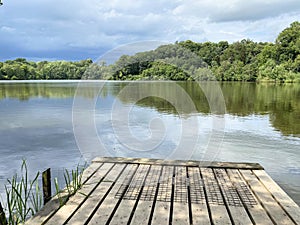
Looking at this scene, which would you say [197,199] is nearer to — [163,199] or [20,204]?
[163,199]

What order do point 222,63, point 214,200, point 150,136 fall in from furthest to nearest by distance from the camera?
point 222,63 → point 150,136 → point 214,200

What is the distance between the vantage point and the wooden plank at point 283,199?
7.68 feet

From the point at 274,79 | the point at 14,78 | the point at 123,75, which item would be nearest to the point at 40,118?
the point at 123,75

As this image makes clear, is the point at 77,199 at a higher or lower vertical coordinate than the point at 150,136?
higher

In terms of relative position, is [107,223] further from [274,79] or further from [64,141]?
Answer: [274,79]

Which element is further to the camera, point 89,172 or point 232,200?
point 89,172

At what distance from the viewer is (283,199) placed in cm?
264

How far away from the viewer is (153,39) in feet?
11.5

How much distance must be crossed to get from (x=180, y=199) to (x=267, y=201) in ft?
2.75

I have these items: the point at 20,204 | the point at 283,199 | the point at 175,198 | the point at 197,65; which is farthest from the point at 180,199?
the point at 197,65

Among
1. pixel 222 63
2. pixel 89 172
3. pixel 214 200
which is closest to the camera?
pixel 214 200

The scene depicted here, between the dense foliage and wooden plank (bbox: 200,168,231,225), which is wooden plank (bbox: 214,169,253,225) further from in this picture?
the dense foliage

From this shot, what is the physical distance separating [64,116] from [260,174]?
8.60 metres

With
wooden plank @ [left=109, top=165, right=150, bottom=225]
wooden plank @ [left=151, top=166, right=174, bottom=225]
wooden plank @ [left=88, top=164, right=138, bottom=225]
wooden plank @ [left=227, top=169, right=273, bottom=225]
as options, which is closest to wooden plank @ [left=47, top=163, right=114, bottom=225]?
wooden plank @ [left=88, top=164, right=138, bottom=225]
